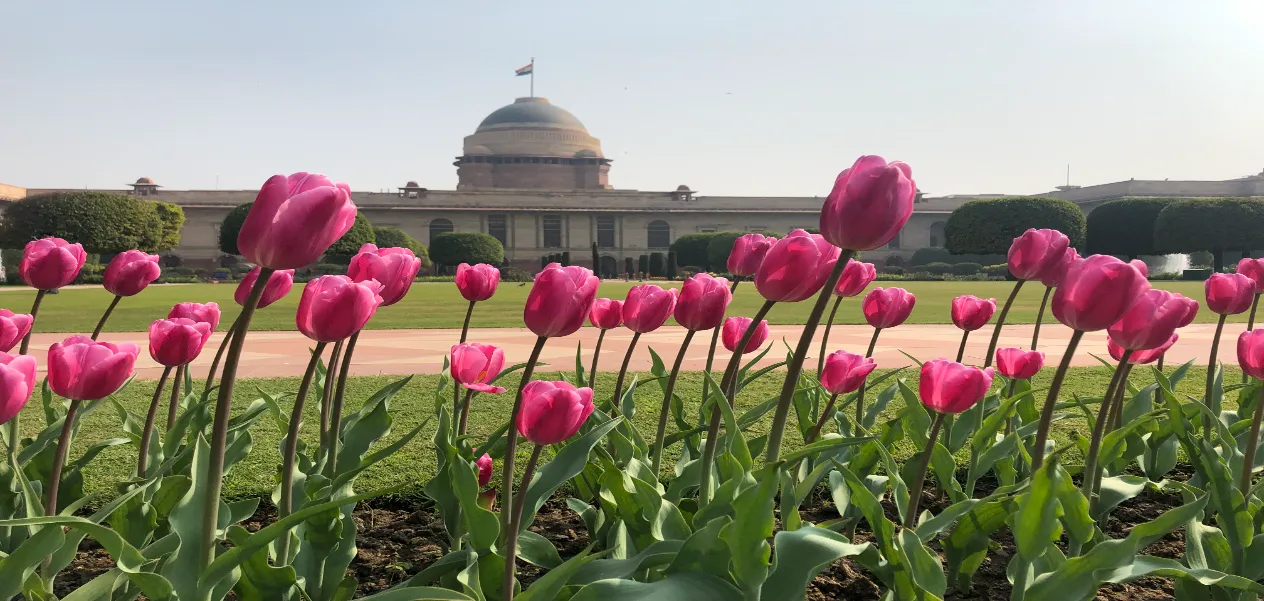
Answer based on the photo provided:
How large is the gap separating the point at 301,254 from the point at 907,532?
3.12 ft

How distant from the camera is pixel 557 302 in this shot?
1.34 m

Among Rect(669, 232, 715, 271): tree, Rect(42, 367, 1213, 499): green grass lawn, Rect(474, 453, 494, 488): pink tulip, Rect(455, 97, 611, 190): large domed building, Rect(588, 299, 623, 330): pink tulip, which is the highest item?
Rect(455, 97, 611, 190): large domed building

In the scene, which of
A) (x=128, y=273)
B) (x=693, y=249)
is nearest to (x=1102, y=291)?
(x=128, y=273)

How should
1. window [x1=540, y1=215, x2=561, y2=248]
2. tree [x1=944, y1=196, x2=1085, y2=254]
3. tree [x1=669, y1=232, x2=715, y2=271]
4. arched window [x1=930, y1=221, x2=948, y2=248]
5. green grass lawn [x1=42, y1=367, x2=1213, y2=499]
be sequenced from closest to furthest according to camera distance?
1. green grass lawn [x1=42, y1=367, x2=1213, y2=499]
2. tree [x1=944, y1=196, x2=1085, y2=254]
3. tree [x1=669, y1=232, x2=715, y2=271]
4. window [x1=540, y1=215, x2=561, y2=248]
5. arched window [x1=930, y1=221, x2=948, y2=248]

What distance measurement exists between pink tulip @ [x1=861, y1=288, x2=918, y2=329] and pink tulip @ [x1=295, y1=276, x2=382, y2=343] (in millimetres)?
1363

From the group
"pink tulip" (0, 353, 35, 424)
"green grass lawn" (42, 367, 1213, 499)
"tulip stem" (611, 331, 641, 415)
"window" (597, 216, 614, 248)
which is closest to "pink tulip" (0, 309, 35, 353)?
"pink tulip" (0, 353, 35, 424)

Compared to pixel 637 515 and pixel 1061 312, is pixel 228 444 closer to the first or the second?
pixel 637 515

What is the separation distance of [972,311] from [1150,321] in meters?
0.76

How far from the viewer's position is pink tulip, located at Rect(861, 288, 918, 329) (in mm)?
2184

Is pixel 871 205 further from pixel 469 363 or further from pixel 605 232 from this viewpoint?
pixel 605 232

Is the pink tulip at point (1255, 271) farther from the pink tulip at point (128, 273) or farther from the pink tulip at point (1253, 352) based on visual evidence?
the pink tulip at point (128, 273)

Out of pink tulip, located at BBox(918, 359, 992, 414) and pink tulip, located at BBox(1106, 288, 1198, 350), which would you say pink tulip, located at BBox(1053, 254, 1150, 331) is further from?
pink tulip, located at BBox(918, 359, 992, 414)

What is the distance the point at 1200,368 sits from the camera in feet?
20.0

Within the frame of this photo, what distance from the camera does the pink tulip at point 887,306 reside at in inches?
86.0
